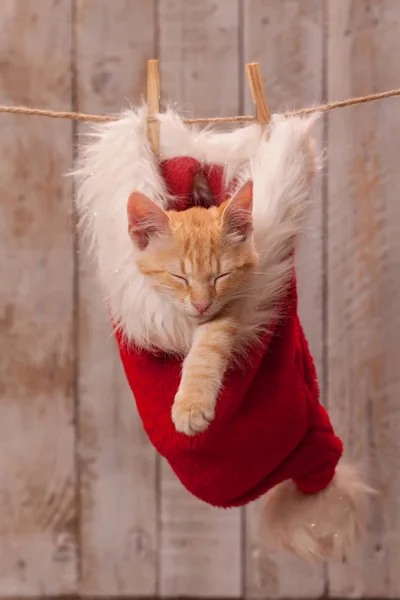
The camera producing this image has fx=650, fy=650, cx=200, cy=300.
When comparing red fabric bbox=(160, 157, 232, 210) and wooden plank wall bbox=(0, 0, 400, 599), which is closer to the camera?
red fabric bbox=(160, 157, 232, 210)

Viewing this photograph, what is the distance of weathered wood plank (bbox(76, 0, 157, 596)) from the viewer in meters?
1.03

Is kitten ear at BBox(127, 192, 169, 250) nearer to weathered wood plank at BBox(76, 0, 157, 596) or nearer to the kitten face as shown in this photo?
the kitten face

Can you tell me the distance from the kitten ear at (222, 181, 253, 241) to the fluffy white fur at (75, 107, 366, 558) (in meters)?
0.06

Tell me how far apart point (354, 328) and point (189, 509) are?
42 cm

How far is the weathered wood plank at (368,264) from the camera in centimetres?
101

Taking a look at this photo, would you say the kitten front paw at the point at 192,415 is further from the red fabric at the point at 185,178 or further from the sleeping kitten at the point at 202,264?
the red fabric at the point at 185,178

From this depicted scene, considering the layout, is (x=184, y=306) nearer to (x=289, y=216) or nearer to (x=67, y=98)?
(x=289, y=216)

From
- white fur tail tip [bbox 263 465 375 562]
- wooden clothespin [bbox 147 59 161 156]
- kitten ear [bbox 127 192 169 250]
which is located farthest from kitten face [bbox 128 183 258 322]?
white fur tail tip [bbox 263 465 375 562]

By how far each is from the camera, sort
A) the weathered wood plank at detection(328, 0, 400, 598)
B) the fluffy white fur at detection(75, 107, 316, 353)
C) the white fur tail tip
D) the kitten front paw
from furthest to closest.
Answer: the weathered wood plank at detection(328, 0, 400, 598) < the white fur tail tip < the fluffy white fur at detection(75, 107, 316, 353) < the kitten front paw

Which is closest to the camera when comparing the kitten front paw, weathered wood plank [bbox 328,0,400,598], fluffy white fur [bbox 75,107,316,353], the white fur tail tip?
the kitten front paw

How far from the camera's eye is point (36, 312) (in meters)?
1.08

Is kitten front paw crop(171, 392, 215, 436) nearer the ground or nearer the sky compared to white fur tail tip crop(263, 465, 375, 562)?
nearer the sky

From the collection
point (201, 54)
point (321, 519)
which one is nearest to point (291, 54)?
point (201, 54)

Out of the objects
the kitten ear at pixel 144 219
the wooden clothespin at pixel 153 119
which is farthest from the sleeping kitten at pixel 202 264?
the wooden clothespin at pixel 153 119
